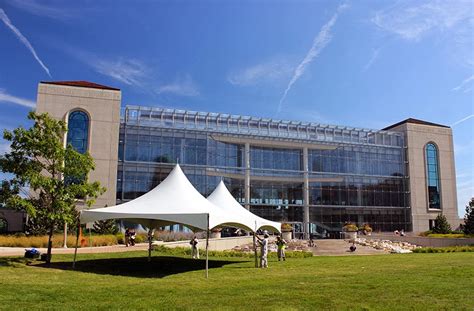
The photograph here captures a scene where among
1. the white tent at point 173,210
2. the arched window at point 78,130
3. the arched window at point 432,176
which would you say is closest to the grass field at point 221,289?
A: the white tent at point 173,210

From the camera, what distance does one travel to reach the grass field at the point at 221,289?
9680 mm

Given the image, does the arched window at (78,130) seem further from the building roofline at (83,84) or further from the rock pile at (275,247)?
the rock pile at (275,247)

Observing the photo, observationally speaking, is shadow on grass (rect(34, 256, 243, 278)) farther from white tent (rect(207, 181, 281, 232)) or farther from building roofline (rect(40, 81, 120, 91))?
building roofline (rect(40, 81, 120, 91))

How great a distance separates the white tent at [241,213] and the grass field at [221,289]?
3360mm

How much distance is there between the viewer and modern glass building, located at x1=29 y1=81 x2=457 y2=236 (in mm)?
45125

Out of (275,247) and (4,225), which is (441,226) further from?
(4,225)

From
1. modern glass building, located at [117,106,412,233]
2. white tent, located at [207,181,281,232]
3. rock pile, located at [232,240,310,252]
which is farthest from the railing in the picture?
white tent, located at [207,181,281,232]

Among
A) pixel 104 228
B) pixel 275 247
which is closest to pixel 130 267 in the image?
pixel 275 247

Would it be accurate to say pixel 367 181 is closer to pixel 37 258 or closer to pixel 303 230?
pixel 303 230

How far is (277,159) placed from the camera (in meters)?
54.4

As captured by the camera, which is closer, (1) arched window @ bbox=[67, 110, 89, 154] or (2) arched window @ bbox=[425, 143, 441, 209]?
(1) arched window @ bbox=[67, 110, 89, 154]

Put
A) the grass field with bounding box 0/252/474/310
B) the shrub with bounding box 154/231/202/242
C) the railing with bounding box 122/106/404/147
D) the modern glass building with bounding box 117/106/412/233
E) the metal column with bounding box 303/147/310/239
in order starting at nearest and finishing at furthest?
the grass field with bounding box 0/252/474/310 → the shrub with bounding box 154/231/202/242 → the modern glass building with bounding box 117/106/412/233 → the railing with bounding box 122/106/404/147 → the metal column with bounding box 303/147/310/239

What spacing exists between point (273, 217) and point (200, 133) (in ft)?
43.0

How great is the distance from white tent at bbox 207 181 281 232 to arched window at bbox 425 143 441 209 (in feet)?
142
